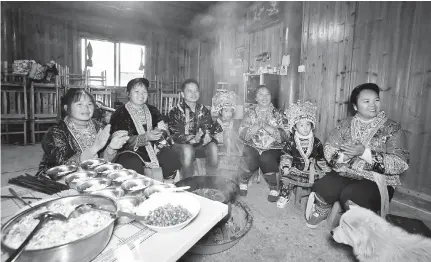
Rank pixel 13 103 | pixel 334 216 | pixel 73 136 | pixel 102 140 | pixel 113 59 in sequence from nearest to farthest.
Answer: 1. pixel 102 140
2. pixel 73 136
3. pixel 334 216
4. pixel 13 103
5. pixel 113 59

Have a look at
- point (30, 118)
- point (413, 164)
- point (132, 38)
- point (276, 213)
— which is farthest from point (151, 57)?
point (413, 164)

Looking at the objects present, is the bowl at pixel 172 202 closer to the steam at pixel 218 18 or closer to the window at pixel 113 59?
the steam at pixel 218 18

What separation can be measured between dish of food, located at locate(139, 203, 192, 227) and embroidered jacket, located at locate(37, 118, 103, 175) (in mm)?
1353

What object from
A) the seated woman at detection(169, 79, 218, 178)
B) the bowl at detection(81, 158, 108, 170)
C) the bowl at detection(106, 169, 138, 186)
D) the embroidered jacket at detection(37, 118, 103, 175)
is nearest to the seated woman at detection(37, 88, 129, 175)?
the embroidered jacket at detection(37, 118, 103, 175)

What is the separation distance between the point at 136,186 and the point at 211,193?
4.26 feet

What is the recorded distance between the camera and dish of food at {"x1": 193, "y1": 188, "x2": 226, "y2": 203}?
8.00 feet

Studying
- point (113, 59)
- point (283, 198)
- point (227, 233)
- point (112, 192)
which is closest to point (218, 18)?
point (113, 59)

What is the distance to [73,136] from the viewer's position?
2.30 meters

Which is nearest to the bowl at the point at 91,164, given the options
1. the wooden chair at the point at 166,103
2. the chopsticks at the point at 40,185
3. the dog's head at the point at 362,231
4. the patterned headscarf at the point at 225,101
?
the chopsticks at the point at 40,185

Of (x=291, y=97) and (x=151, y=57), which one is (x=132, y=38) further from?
(x=291, y=97)

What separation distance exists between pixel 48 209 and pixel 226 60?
24.8ft

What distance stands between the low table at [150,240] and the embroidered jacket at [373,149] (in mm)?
2065

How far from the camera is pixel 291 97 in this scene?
489cm

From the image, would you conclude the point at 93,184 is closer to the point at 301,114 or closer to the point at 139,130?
the point at 139,130
